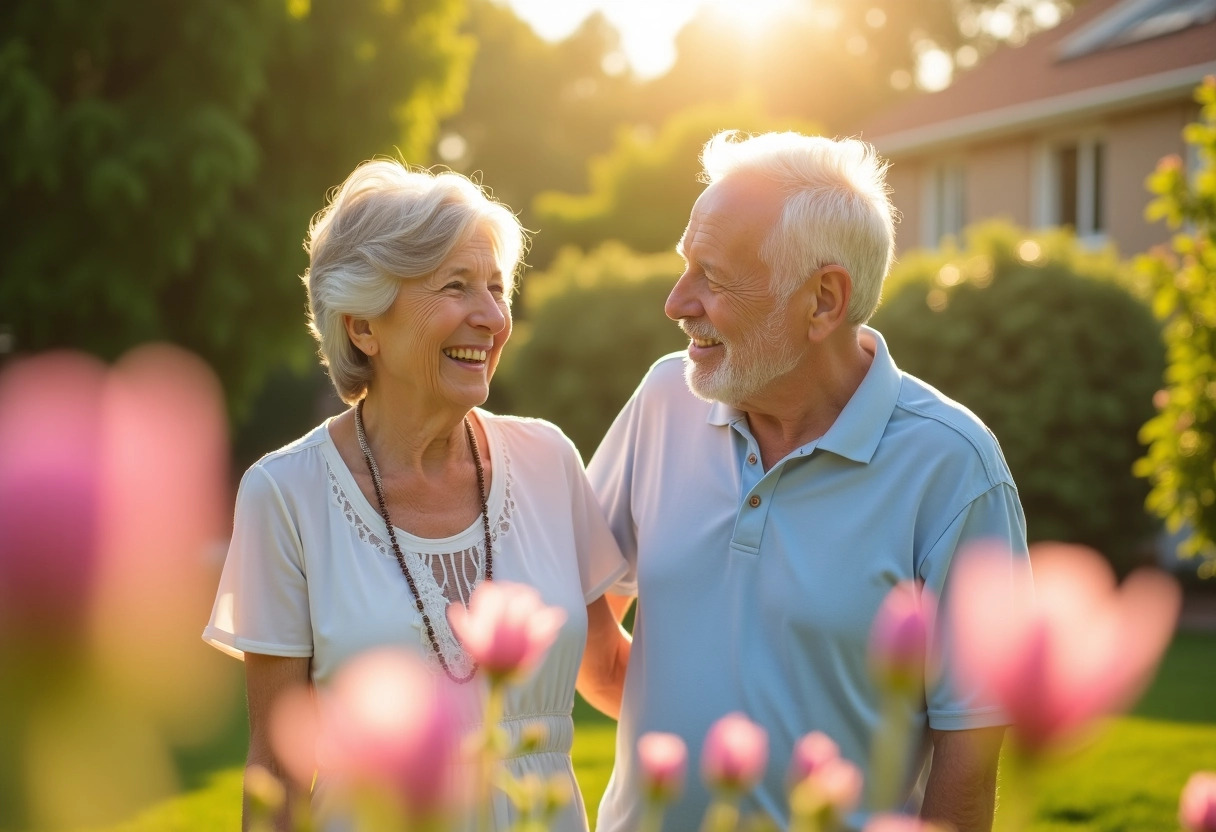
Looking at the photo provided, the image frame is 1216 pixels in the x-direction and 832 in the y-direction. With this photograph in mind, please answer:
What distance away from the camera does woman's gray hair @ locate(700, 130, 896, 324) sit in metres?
3.05

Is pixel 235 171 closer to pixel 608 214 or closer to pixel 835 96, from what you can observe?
pixel 608 214

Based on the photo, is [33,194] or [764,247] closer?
[764,247]

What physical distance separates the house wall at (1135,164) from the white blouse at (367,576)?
17.6m

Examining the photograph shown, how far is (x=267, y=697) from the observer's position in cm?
266

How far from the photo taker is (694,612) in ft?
9.84

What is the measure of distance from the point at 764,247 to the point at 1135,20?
67.1 feet

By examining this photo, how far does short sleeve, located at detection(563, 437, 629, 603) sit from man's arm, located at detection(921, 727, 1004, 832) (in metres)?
0.92

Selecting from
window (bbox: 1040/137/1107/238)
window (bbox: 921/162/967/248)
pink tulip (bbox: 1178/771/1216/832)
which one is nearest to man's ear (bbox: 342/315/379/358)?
pink tulip (bbox: 1178/771/1216/832)

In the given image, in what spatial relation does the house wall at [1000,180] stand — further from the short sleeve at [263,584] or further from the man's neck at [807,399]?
the short sleeve at [263,584]

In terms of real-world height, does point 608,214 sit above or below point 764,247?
above

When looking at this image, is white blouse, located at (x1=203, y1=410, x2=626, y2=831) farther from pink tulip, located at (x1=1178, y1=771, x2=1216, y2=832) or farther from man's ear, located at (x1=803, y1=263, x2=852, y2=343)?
pink tulip, located at (x1=1178, y1=771, x2=1216, y2=832)

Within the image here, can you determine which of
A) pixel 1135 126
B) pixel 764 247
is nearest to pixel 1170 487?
pixel 764 247

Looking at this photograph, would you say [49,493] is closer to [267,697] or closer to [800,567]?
[267,697]

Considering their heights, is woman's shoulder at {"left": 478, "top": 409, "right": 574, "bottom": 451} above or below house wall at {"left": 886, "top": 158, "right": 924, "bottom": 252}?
below
